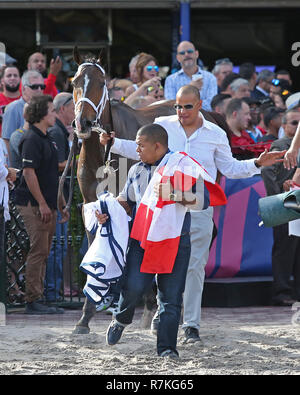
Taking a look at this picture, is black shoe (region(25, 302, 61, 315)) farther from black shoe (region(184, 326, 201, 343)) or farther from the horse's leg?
black shoe (region(184, 326, 201, 343))

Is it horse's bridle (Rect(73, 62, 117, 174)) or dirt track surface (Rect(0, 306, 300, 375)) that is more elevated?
horse's bridle (Rect(73, 62, 117, 174))

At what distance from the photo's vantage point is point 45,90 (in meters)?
12.2

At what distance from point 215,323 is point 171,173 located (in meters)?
2.71

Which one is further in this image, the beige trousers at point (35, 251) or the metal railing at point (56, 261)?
the metal railing at point (56, 261)

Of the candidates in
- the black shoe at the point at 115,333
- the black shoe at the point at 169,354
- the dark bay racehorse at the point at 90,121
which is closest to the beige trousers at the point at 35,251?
the dark bay racehorse at the point at 90,121

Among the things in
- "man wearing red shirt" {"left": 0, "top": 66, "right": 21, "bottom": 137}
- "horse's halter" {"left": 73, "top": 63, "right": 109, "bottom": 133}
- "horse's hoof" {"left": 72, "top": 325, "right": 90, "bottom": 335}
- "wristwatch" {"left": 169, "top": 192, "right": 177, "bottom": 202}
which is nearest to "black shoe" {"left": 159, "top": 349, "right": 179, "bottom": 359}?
"wristwatch" {"left": 169, "top": 192, "right": 177, "bottom": 202}

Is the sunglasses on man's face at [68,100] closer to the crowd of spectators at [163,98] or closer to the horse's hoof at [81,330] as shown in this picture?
the crowd of spectators at [163,98]

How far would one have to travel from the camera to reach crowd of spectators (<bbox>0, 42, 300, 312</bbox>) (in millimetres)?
10625

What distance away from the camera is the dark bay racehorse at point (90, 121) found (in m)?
8.41

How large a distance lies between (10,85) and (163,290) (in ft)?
18.2

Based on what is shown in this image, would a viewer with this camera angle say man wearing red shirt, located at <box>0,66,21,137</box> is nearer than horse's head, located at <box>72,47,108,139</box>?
No

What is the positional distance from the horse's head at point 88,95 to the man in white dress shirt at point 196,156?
1.86ft

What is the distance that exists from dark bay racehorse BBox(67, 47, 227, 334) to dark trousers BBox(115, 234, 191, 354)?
151 cm
